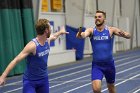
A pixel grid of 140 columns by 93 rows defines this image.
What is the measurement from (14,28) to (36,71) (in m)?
9.48

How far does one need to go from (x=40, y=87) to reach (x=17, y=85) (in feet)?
21.2

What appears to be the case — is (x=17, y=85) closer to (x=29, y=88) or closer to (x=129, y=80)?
(x=129, y=80)

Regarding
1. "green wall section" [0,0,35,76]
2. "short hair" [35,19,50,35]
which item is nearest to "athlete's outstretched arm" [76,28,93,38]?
"short hair" [35,19,50,35]

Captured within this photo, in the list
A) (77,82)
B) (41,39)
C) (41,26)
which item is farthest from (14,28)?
(41,26)

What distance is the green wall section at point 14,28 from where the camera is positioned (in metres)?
14.6

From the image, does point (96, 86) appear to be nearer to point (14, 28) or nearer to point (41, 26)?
point (41, 26)

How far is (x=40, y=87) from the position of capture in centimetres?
570

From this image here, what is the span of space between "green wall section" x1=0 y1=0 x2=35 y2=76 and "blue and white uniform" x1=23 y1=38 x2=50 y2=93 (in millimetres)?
9010

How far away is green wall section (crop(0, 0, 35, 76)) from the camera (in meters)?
14.6

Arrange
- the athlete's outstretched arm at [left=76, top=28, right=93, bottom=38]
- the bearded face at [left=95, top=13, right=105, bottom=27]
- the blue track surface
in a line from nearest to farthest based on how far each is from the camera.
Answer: the athlete's outstretched arm at [left=76, top=28, right=93, bottom=38], the bearded face at [left=95, top=13, right=105, bottom=27], the blue track surface

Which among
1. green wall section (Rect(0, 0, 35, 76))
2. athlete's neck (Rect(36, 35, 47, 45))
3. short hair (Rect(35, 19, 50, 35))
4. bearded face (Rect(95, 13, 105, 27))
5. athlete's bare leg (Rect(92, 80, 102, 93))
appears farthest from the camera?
green wall section (Rect(0, 0, 35, 76))

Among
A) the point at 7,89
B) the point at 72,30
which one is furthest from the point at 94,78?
the point at 72,30

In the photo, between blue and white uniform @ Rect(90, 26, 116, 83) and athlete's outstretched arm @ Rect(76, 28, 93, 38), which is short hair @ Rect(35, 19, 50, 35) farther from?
blue and white uniform @ Rect(90, 26, 116, 83)

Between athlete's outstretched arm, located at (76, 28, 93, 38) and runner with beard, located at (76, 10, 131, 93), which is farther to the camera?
runner with beard, located at (76, 10, 131, 93)
